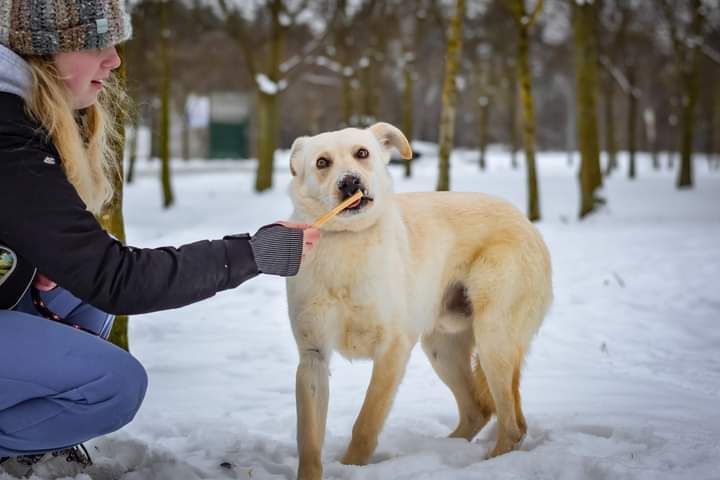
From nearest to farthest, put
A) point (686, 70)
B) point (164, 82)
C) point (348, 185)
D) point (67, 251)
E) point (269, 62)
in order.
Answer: point (67, 251)
point (348, 185)
point (164, 82)
point (269, 62)
point (686, 70)

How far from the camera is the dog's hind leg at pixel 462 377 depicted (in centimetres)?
378

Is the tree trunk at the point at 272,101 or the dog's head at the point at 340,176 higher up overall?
the tree trunk at the point at 272,101

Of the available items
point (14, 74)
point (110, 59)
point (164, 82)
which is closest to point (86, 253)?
point (14, 74)

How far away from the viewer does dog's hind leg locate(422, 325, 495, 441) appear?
3776 mm

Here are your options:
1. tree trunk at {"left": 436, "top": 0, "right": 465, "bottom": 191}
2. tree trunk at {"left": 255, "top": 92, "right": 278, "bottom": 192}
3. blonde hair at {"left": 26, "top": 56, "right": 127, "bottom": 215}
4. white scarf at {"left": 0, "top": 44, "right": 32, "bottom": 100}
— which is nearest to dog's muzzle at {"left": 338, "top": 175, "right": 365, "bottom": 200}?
blonde hair at {"left": 26, "top": 56, "right": 127, "bottom": 215}

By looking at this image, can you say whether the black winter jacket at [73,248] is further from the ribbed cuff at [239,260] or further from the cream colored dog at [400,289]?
the cream colored dog at [400,289]

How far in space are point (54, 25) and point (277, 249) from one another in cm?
98

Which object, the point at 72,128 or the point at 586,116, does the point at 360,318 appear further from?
the point at 586,116

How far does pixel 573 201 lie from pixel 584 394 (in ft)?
47.9

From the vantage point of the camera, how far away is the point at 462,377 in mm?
3871

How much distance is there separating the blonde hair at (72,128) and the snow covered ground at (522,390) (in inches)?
44.4

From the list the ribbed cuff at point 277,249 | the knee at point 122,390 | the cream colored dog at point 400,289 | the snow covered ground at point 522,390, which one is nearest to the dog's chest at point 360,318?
the cream colored dog at point 400,289

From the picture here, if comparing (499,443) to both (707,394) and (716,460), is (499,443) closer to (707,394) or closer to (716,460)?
(716,460)

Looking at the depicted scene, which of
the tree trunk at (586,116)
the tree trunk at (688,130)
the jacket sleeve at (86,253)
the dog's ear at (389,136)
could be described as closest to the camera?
the jacket sleeve at (86,253)
